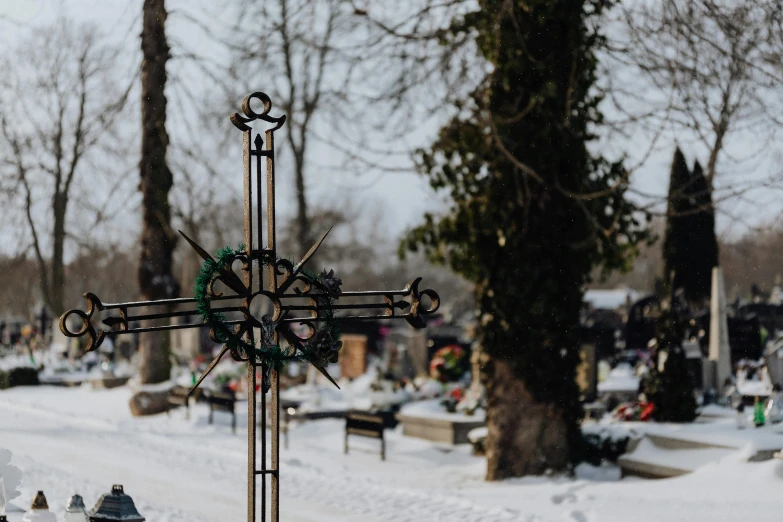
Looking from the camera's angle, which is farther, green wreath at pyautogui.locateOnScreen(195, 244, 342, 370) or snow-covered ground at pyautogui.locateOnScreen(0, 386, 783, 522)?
snow-covered ground at pyautogui.locateOnScreen(0, 386, 783, 522)

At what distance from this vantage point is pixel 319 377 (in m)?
23.3

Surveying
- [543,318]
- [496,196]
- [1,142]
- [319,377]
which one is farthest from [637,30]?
[1,142]

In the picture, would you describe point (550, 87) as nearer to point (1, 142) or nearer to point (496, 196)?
point (496, 196)

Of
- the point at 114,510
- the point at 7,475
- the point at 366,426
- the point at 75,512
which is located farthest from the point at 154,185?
the point at 114,510

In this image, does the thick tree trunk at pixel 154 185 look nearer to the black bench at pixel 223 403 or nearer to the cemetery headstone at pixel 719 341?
the black bench at pixel 223 403

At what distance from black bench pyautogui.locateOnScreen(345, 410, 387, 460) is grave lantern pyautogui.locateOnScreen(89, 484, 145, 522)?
878 cm

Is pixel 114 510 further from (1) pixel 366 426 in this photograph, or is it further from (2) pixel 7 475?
(1) pixel 366 426

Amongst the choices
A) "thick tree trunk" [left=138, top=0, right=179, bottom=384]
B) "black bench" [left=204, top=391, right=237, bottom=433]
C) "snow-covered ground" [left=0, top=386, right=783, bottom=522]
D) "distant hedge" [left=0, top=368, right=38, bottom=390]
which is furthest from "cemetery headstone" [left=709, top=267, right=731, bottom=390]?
"distant hedge" [left=0, top=368, right=38, bottom=390]

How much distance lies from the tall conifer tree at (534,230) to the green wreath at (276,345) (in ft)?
23.9

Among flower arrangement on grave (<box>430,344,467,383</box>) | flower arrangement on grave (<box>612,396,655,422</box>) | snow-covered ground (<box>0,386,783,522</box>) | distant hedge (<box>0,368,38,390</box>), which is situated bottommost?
snow-covered ground (<box>0,386,783,522</box>)

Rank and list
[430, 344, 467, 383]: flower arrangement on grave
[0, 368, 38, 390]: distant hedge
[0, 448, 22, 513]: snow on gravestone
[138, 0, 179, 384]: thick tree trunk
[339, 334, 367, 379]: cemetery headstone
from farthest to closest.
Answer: [0, 368, 38, 390]: distant hedge, [339, 334, 367, 379]: cemetery headstone, [430, 344, 467, 383]: flower arrangement on grave, [138, 0, 179, 384]: thick tree trunk, [0, 448, 22, 513]: snow on gravestone

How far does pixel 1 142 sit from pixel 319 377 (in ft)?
51.5

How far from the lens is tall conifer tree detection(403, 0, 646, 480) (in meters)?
12.3

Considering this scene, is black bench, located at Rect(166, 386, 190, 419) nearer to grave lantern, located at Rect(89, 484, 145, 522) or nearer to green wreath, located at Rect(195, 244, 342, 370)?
grave lantern, located at Rect(89, 484, 145, 522)
